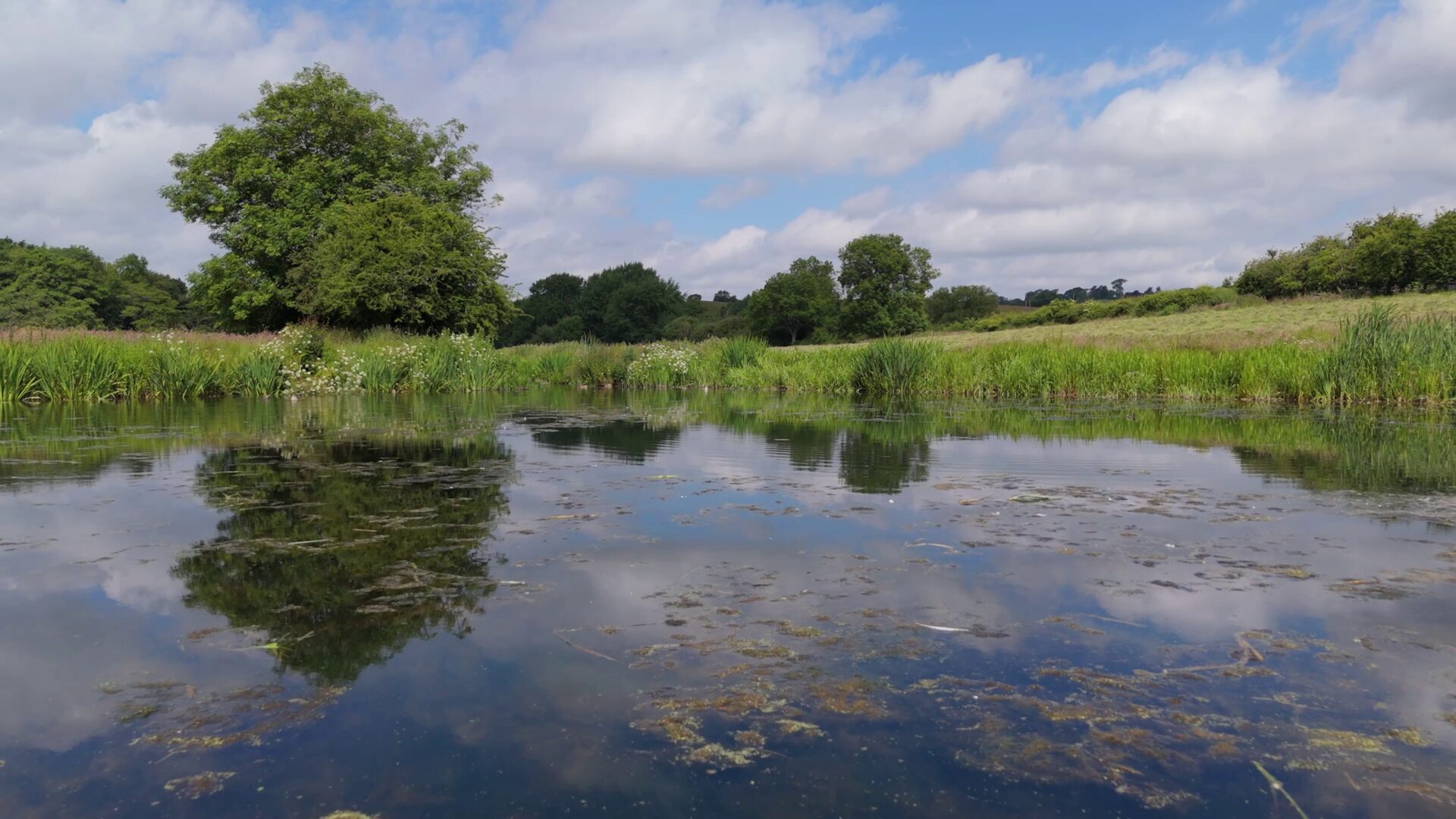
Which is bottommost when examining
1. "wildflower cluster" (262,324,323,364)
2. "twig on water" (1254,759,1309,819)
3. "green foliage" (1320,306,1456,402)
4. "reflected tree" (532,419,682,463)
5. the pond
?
"twig on water" (1254,759,1309,819)

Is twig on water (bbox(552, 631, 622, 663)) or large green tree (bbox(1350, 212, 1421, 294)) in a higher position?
large green tree (bbox(1350, 212, 1421, 294))

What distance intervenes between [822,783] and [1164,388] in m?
18.2

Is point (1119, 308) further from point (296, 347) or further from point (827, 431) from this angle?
point (827, 431)

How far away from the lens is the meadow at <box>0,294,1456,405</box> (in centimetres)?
1427

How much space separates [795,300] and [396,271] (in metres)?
60.7

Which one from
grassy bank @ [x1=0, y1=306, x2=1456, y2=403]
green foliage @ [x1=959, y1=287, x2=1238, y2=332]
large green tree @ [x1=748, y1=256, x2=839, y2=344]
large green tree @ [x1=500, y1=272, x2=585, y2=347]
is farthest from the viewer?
large green tree @ [x1=500, y1=272, x2=585, y2=347]

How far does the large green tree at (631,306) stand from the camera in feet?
292

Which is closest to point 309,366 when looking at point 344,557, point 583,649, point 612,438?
point 612,438

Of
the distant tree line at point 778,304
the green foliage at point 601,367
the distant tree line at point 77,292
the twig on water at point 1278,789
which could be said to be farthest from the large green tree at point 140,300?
the twig on water at point 1278,789

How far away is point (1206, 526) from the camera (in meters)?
4.77

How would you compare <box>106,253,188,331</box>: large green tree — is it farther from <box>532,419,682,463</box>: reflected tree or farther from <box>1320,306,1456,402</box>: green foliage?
<box>1320,306,1456,402</box>: green foliage

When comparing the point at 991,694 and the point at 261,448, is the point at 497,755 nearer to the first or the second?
the point at 991,694

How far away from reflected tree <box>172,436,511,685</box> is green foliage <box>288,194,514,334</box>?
1953cm

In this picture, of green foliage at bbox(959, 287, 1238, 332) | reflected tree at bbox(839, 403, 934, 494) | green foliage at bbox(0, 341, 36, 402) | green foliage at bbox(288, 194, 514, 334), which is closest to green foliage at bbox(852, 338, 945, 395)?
reflected tree at bbox(839, 403, 934, 494)
